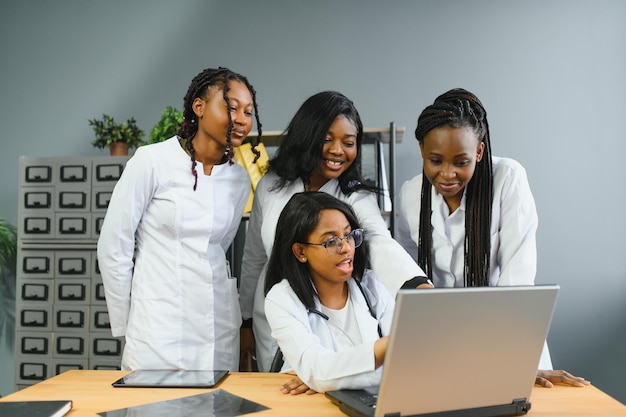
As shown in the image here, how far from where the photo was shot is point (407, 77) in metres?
3.57

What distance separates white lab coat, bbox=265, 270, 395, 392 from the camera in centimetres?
125

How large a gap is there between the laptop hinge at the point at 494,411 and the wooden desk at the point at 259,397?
0.08ft

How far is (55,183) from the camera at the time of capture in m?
3.19

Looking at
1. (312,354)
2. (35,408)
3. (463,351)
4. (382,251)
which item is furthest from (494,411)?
(35,408)

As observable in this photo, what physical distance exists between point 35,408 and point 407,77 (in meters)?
2.91

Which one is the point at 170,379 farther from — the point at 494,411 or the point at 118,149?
the point at 118,149

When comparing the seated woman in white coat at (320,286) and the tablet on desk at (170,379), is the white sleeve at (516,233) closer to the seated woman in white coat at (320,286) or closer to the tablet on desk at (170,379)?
the seated woman in white coat at (320,286)

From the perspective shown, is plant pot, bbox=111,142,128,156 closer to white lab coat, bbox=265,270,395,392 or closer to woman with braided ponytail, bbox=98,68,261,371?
woman with braided ponytail, bbox=98,68,261,371

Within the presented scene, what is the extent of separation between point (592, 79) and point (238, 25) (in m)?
2.14

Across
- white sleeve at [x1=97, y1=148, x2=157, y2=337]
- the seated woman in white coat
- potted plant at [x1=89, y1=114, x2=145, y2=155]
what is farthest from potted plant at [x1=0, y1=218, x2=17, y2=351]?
the seated woman in white coat

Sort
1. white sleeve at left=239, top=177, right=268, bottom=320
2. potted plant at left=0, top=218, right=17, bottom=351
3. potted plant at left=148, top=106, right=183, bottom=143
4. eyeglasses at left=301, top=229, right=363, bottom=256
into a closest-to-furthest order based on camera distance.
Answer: eyeglasses at left=301, top=229, right=363, bottom=256, white sleeve at left=239, top=177, right=268, bottom=320, potted plant at left=148, top=106, right=183, bottom=143, potted plant at left=0, top=218, right=17, bottom=351

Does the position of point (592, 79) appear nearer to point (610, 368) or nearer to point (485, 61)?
point (485, 61)

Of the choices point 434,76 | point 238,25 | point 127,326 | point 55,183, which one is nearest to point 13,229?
point 55,183

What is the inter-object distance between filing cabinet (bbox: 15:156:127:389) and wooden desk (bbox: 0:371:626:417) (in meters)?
1.77
